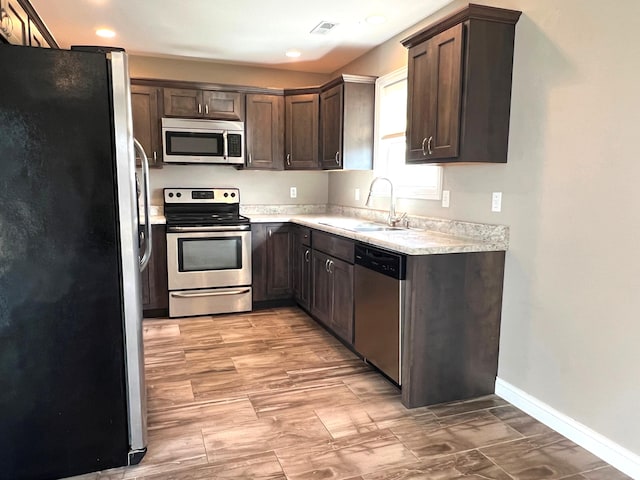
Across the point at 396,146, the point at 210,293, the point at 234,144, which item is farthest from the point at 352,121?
the point at 210,293

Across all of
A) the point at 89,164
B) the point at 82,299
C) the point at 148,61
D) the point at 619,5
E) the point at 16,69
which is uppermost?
the point at 148,61

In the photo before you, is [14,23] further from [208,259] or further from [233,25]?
[208,259]

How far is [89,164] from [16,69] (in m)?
0.42

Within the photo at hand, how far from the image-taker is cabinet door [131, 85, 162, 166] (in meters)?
4.25

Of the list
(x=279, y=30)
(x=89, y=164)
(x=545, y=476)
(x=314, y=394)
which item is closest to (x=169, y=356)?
(x=314, y=394)

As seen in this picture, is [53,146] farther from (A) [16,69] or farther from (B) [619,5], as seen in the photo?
(B) [619,5]

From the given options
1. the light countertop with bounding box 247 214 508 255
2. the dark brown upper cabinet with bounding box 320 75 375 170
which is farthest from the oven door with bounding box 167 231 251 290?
the light countertop with bounding box 247 214 508 255

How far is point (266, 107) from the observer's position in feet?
15.3

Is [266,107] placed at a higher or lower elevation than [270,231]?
higher

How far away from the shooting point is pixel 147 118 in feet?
14.0

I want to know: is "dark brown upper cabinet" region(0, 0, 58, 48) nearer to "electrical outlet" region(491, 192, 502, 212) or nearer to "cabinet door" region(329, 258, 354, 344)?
"cabinet door" region(329, 258, 354, 344)

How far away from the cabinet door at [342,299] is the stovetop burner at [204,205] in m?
1.30

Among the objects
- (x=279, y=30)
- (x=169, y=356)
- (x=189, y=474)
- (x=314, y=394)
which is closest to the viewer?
(x=189, y=474)

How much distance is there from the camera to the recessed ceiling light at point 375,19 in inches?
132
